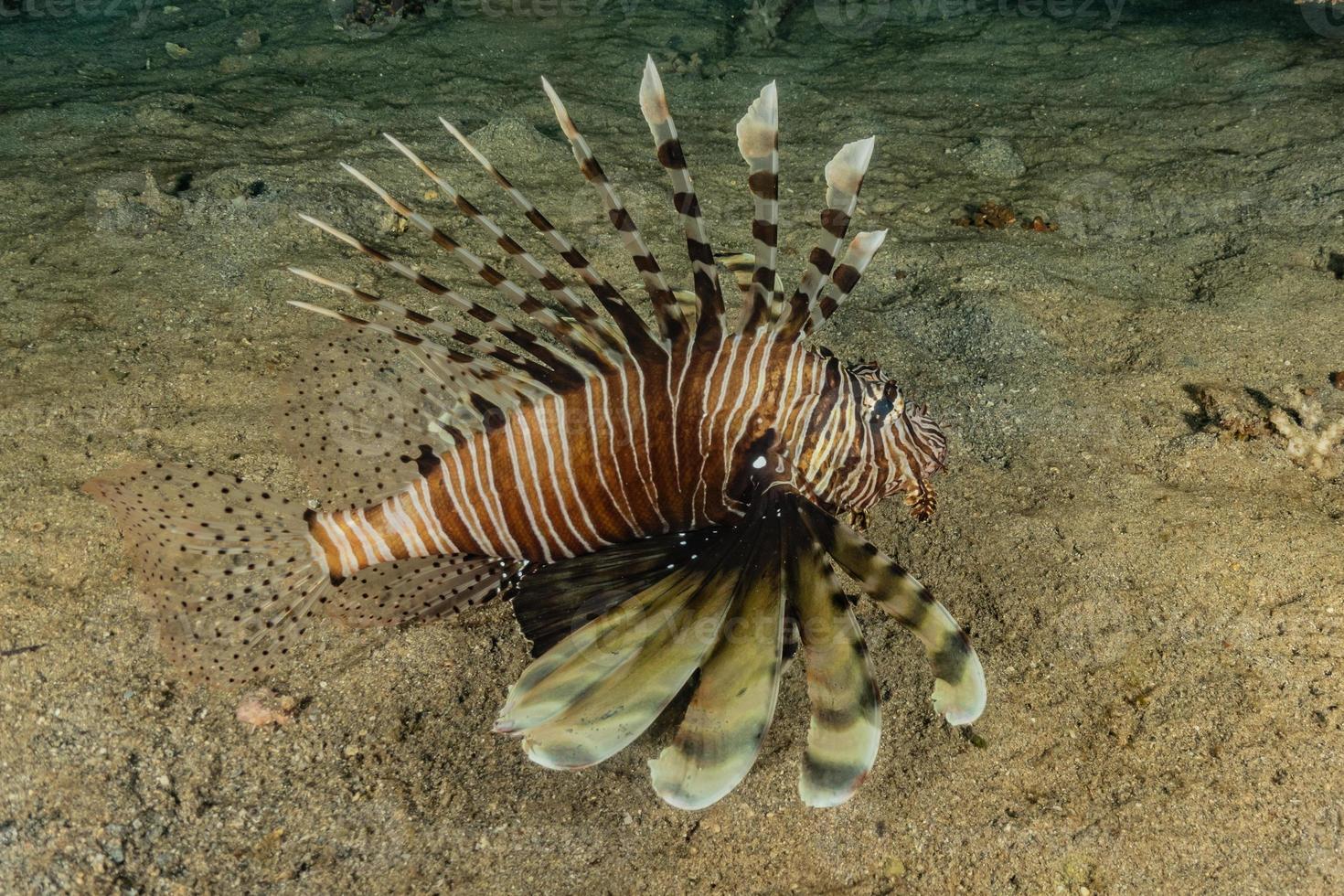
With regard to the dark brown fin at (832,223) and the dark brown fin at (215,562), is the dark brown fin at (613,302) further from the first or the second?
the dark brown fin at (215,562)

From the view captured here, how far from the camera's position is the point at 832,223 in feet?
8.42

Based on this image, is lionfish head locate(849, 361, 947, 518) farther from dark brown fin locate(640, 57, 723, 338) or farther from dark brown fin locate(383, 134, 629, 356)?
dark brown fin locate(383, 134, 629, 356)

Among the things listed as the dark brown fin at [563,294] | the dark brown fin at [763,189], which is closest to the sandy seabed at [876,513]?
the dark brown fin at [563,294]

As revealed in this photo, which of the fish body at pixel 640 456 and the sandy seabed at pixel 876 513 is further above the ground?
the fish body at pixel 640 456

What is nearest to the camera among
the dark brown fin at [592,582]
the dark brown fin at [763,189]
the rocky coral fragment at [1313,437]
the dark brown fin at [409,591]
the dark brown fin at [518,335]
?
the dark brown fin at [763,189]

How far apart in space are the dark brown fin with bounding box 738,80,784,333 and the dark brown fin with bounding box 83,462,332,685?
1.59 meters

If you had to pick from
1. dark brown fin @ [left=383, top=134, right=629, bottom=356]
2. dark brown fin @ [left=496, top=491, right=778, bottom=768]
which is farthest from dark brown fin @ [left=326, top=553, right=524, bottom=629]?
dark brown fin @ [left=383, top=134, right=629, bottom=356]

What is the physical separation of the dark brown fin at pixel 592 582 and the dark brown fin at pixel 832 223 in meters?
0.76

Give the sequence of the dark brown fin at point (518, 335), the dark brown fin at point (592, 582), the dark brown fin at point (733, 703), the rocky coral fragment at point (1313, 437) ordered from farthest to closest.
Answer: the rocky coral fragment at point (1313, 437)
the dark brown fin at point (592, 582)
the dark brown fin at point (518, 335)
the dark brown fin at point (733, 703)

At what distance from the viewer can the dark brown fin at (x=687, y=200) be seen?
243 cm

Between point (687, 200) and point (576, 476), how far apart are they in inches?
35.6

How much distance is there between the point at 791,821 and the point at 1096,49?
27.1 ft

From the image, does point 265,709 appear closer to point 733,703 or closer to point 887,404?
point 733,703

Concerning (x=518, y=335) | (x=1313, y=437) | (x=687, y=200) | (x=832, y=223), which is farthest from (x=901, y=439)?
(x=1313, y=437)
